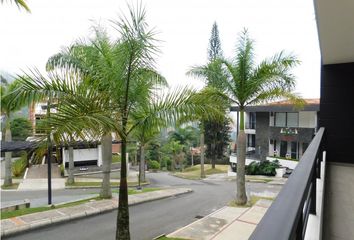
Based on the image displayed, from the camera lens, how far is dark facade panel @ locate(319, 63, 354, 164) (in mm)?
5680

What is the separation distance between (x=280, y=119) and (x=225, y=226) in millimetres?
17444

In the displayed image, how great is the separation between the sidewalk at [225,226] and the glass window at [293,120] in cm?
1435

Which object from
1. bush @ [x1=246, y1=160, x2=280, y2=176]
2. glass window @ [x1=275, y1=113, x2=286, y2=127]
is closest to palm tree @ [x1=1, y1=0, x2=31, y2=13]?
bush @ [x1=246, y1=160, x2=280, y2=176]

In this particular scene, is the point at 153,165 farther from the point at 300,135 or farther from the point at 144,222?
the point at 144,222

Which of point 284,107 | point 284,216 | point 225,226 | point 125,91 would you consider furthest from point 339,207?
point 284,107

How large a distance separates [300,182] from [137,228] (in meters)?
8.43

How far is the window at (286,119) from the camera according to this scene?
22859 mm

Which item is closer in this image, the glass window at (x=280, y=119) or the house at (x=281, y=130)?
the house at (x=281, y=130)

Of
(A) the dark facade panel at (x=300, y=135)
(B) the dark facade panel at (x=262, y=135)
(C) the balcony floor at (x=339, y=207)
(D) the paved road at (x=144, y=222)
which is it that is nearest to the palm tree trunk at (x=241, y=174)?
(D) the paved road at (x=144, y=222)

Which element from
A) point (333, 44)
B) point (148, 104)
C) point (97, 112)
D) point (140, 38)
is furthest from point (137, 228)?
point (333, 44)

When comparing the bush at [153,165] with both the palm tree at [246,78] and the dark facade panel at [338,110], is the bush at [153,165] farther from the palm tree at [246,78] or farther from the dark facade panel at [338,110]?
the dark facade panel at [338,110]

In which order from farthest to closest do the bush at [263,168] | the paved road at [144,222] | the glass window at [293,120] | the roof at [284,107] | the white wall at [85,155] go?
the white wall at [85,155] → the glass window at [293,120] → the bush at [263,168] → the roof at [284,107] → the paved road at [144,222]

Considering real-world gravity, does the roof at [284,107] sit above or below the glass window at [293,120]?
above

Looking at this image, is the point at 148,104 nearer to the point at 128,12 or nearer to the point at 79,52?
the point at 128,12
